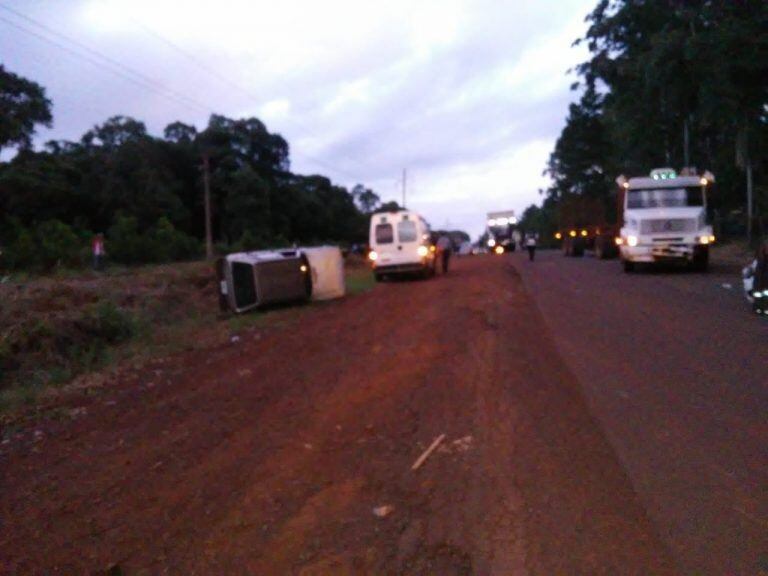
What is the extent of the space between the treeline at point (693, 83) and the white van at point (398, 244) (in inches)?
381

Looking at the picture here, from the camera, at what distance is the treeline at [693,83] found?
26.6m

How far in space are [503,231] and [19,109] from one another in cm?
4063

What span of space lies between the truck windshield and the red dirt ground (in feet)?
57.9

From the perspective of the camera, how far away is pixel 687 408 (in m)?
8.37

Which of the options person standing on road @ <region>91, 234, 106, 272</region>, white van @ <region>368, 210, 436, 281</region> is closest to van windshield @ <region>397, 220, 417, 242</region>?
white van @ <region>368, 210, 436, 281</region>

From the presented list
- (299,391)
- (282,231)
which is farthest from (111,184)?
(299,391)

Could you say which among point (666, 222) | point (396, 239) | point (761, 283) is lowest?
point (761, 283)

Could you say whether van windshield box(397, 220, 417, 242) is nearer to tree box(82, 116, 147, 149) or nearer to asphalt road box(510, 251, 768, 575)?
asphalt road box(510, 251, 768, 575)

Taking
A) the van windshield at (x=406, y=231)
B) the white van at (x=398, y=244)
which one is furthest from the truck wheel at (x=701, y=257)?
the van windshield at (x=406, y=231)

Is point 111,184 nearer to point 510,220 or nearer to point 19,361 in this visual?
point 510,220

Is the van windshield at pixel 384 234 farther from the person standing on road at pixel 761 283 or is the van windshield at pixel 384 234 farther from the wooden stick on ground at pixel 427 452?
the wooden stick on ground at pixel 427 452

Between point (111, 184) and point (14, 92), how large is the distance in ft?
52.0

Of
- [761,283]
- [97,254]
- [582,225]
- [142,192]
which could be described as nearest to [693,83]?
[761,283]

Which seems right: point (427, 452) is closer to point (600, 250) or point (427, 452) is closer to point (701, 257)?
point (701, 257)
